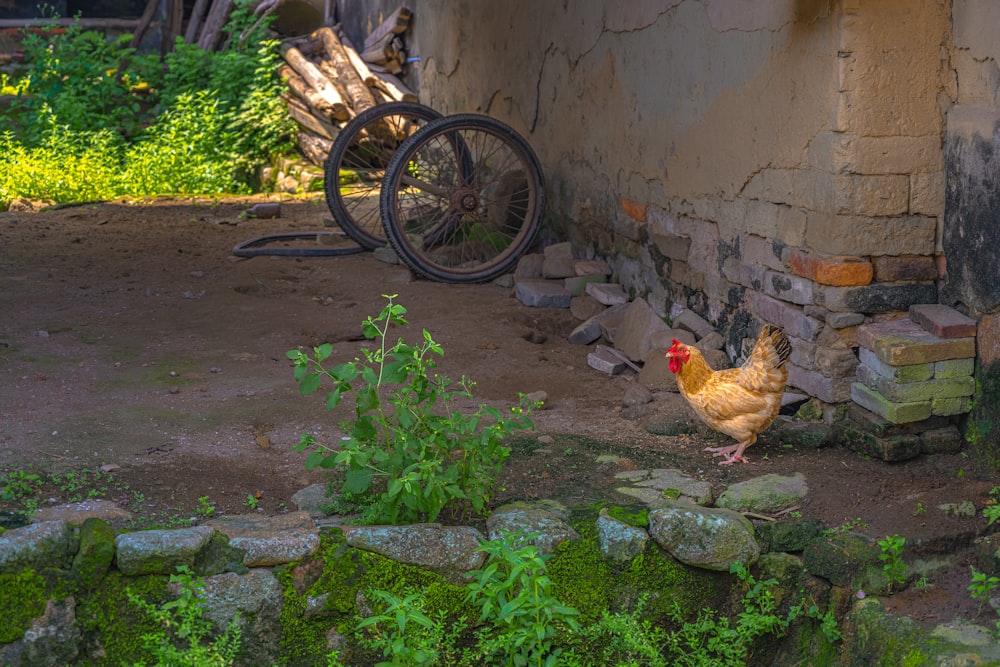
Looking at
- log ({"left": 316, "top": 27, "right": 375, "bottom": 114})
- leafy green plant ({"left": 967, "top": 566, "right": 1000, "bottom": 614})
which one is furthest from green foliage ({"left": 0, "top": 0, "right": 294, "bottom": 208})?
leafy green plant ({"left": 967, "top": 566, "right": 1000, "bottom": 614})

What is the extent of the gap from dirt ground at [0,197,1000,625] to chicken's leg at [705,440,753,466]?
59mm

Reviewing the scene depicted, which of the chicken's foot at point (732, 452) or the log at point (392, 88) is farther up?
the log at point (392, 88)

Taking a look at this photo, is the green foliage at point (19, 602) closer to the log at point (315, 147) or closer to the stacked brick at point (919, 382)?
the stacked brick at point (919, 382)

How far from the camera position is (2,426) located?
4.32m

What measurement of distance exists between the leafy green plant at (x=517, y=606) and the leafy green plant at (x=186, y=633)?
741 mm

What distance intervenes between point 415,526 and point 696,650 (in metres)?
0.99

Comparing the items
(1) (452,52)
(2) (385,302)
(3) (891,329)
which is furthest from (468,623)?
(1) (452,52)

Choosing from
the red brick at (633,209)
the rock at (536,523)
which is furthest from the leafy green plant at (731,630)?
the red brick at (633,209)

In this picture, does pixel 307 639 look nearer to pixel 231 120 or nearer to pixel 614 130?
pixel 614 130

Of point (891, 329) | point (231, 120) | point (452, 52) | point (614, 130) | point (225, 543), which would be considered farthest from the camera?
point (231, 120)

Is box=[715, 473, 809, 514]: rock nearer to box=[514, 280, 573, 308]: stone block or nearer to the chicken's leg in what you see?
the chicken's leg

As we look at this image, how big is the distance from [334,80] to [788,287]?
7.56 meters

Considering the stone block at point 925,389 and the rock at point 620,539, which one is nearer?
the rock at point 620,539

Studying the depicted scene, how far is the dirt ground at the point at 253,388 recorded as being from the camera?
3.78 meters
